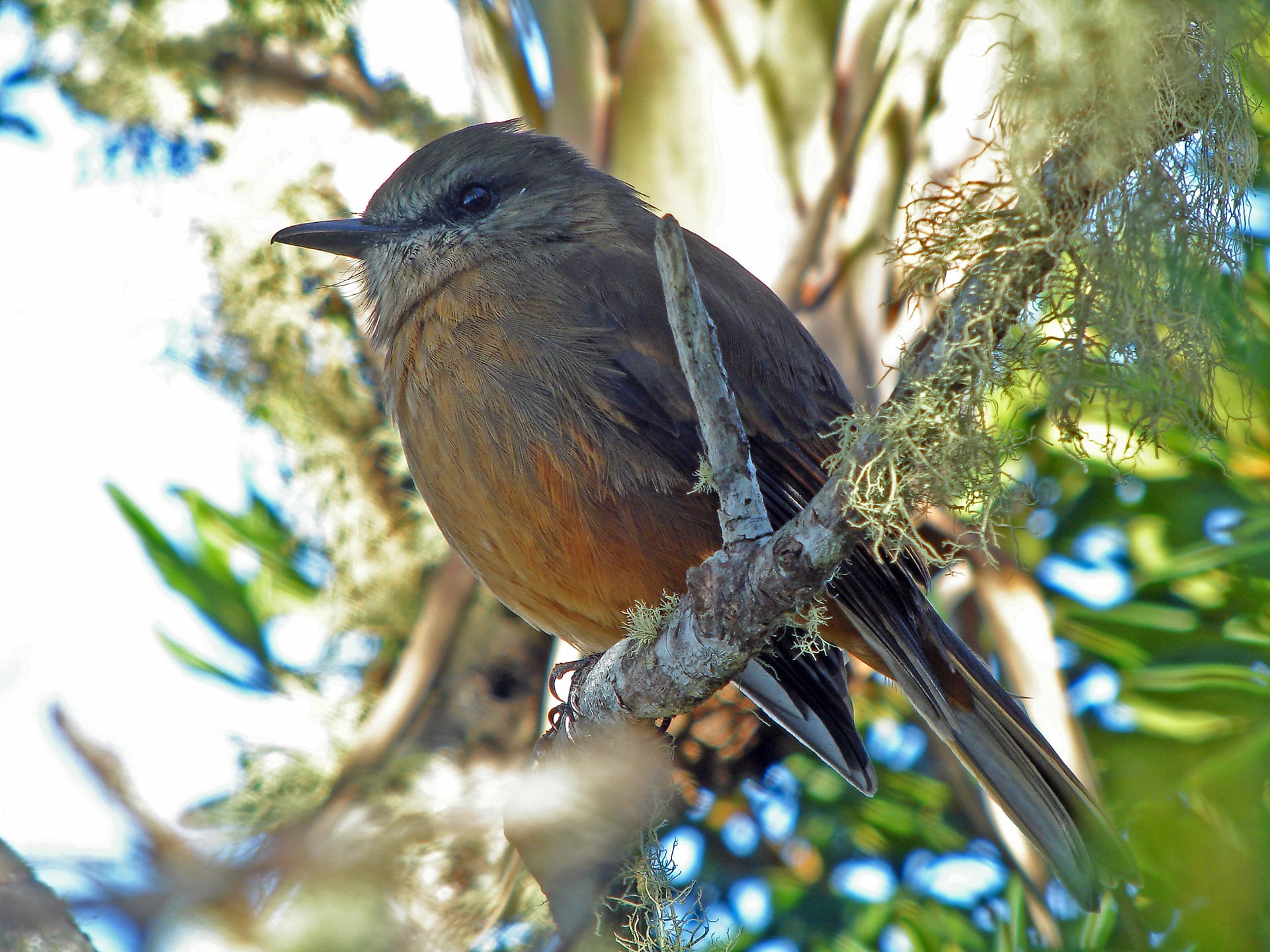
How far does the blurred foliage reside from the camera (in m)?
→ 3.24

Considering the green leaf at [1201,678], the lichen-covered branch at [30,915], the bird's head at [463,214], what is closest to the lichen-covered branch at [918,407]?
the lichen-covered branch at [30,915]

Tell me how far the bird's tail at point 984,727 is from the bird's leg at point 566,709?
60 centimetres

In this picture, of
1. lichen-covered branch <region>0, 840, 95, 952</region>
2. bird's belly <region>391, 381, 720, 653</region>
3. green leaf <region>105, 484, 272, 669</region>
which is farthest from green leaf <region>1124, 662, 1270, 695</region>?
green leaf <region>105, 484, 272, 669</region>

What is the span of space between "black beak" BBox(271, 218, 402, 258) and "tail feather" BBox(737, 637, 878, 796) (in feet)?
4.77

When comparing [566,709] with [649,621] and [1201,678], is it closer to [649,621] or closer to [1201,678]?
[649,621]

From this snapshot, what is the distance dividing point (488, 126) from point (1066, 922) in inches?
99.9

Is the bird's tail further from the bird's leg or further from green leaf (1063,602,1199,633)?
green leaf (1063,602,1199,633)

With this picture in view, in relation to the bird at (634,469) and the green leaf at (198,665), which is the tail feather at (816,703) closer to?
the bird at (634,469)

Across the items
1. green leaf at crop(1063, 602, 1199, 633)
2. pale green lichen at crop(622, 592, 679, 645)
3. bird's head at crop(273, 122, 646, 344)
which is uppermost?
bird's head at crop(273, 122, 646, 344)

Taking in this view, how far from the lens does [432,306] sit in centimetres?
258

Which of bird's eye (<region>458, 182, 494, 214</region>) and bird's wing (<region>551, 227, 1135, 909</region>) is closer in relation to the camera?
bird's wing (<region>551, 227, 1135, 909</region>)

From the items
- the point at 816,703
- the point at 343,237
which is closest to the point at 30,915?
the point at 816,703

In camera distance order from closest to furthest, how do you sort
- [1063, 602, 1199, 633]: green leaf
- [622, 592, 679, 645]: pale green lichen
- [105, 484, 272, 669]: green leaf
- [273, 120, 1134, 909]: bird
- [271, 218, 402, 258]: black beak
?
[622, 592, 679, 645]: pale green lichen
[273, 120, 1134, 909]: bird
[271, 218, 402, 258]: black beak
[1063, 602, 1199, 633]: green leaf
[105, 484, 272, 669]: green leaf

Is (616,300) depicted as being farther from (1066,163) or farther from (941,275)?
(1066,163)
